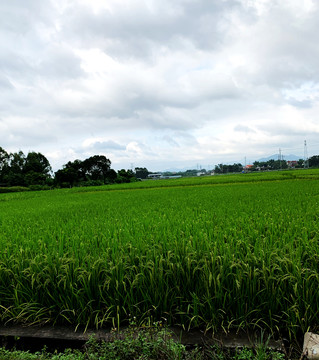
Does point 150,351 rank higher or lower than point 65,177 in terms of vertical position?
lower

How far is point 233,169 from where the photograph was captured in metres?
116

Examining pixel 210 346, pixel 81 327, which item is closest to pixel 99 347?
pixel 81 327

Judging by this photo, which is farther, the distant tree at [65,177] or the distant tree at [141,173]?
the distant tree at [141,173]

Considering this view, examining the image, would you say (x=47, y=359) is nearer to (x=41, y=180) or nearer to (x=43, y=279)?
(x=43, y=279)

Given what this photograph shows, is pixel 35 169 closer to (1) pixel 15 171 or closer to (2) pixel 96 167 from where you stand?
(1) pixel 15 171

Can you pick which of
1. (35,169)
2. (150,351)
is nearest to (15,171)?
(35,169)

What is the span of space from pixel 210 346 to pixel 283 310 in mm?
742

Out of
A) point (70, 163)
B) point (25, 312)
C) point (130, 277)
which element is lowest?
point (25, 312)

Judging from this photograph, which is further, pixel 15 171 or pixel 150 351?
pixel 15 171

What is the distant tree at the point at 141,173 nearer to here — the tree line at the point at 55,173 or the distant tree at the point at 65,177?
the tree line at the point at 55,173

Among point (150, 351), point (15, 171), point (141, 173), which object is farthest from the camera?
point (141, 173)

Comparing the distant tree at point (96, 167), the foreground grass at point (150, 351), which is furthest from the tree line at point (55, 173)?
the foreground grass at point (150, 351)

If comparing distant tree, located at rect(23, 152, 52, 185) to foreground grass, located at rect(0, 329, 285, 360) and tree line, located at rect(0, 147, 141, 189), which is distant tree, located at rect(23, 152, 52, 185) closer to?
tree line, located at rect(0, 147, 141, 189)

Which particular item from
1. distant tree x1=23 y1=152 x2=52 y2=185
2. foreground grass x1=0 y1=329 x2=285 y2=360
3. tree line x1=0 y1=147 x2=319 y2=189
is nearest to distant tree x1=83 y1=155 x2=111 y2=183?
tree line x1=0 y1=147 x2=319 y2=189
